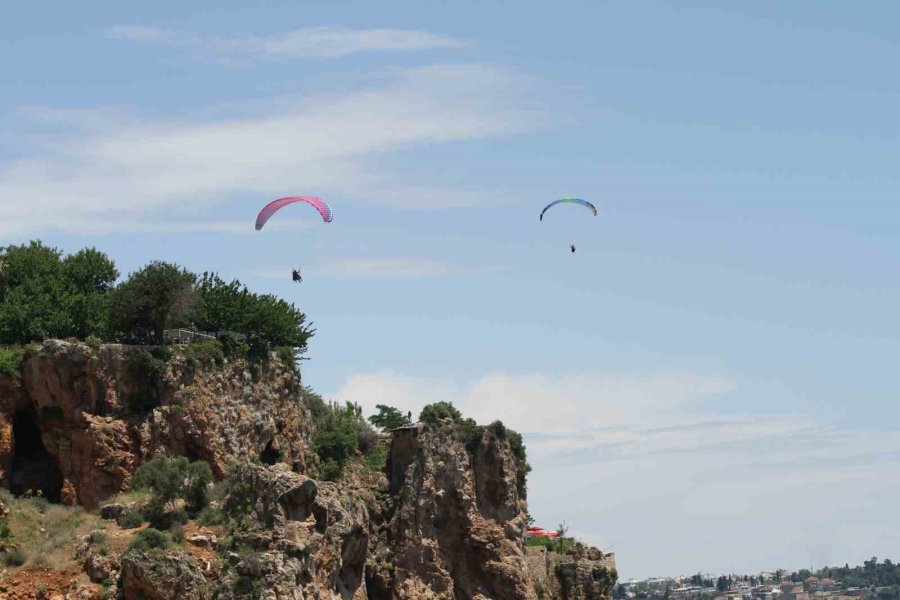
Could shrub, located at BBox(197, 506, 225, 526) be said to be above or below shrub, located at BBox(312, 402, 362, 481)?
below

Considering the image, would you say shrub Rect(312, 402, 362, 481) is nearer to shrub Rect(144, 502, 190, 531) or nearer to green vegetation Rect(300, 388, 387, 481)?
green vegetation Rect(300, 388, 387, 481)

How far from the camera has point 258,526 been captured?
200 feet

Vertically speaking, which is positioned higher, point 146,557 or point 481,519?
point 481,519

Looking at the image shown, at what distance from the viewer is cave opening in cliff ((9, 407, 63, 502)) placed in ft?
230

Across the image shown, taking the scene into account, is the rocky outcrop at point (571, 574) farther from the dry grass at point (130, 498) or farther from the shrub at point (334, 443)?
the dry grass at point (130, 498)

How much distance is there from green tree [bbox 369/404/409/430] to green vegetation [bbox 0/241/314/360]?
1035 centimetres

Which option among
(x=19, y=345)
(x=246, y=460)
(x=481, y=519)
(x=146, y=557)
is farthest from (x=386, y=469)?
(x=146, y=557)

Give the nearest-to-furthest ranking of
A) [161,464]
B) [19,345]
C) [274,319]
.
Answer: [161,464] < [19,345] < [274,319]

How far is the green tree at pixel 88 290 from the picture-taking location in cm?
7544

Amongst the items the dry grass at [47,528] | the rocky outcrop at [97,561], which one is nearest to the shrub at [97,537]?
the rocky outcrop at [97,561]

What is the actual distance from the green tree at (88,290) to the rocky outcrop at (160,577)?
56.3 ft

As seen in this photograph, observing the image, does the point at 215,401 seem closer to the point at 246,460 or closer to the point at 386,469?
the point at 246,460

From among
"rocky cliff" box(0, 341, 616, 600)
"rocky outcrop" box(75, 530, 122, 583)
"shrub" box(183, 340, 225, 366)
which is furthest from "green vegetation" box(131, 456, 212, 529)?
"shrub" box(183, 340, 225, 366)

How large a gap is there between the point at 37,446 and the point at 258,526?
13770 millimetres
